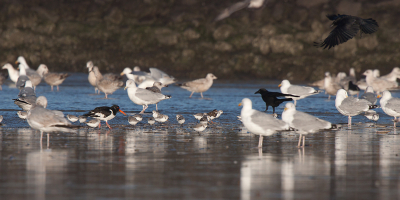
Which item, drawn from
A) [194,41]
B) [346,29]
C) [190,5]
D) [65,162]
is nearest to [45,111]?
[65,162]

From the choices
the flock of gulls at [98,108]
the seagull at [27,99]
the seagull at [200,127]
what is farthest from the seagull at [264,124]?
the seagull at [27,99]

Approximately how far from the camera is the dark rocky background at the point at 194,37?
34344 mm

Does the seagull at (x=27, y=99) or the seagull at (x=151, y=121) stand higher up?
the seagull at (x=27, y=99)

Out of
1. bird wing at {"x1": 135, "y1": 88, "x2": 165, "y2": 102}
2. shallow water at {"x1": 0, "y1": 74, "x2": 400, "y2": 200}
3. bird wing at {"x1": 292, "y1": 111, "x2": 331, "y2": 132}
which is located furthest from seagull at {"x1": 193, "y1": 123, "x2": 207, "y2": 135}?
bird wing at {"x1": 135, "y1": 88, "x2": 165, "y2": 102}

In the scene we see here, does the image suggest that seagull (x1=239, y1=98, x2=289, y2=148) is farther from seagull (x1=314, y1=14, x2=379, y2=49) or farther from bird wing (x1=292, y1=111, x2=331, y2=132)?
seagull (x1=314, y1=14, x2=379, y2=49)

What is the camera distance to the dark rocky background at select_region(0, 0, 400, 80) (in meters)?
34.3

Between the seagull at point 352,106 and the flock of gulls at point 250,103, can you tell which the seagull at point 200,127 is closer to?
the flock of gulls at point 250,103

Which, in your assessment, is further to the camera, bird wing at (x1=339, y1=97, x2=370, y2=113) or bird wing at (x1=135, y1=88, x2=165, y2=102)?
bird wing at (x1=135, y1=88, x2=165, y2=102)

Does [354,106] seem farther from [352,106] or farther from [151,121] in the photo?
[151,121]

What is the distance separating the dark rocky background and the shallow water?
880 inches

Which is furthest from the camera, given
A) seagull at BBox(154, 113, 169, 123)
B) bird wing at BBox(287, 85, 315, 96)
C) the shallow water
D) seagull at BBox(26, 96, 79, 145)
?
bird wing at BBox(287, 85, 315, 96)

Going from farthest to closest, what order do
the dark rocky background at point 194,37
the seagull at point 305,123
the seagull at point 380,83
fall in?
the dark rocky background at point 194,37, the seagull at point 380,83, the seagull at point 305,123

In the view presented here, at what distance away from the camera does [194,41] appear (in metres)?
37.9

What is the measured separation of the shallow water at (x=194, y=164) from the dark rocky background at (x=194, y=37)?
73.3ft
